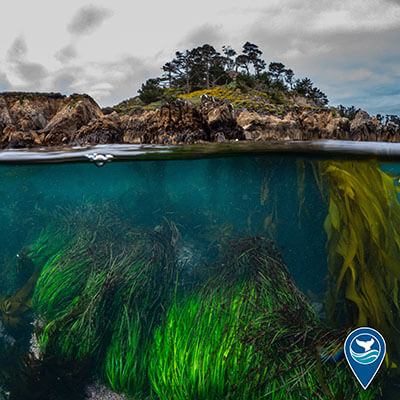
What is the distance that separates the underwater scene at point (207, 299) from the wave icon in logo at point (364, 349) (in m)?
0.17

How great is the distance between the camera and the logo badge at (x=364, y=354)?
295cm

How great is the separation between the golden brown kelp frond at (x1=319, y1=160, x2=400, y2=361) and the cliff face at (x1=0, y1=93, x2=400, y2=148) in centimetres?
1280

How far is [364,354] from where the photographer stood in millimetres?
2996

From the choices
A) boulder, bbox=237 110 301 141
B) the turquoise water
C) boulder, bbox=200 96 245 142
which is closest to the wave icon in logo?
the turquoise water

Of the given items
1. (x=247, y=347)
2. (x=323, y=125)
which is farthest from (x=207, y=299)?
(x=323, y=125)

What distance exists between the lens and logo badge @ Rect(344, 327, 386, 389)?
2.95 meters

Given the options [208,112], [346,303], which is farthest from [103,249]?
[208,112]

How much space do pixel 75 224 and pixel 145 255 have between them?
2.18m

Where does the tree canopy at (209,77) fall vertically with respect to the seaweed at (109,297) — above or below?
above

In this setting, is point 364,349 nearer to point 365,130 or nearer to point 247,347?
point 247,347

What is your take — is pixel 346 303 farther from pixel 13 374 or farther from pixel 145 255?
pixel 13 374

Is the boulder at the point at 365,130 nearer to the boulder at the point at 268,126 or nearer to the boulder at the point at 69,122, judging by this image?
the boulder at the point at 268,126

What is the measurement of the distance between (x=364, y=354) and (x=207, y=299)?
196cm

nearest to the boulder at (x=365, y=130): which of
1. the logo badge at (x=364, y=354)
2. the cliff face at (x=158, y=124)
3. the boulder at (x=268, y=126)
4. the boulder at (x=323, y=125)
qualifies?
the cliff face at (x=158, y=124)
